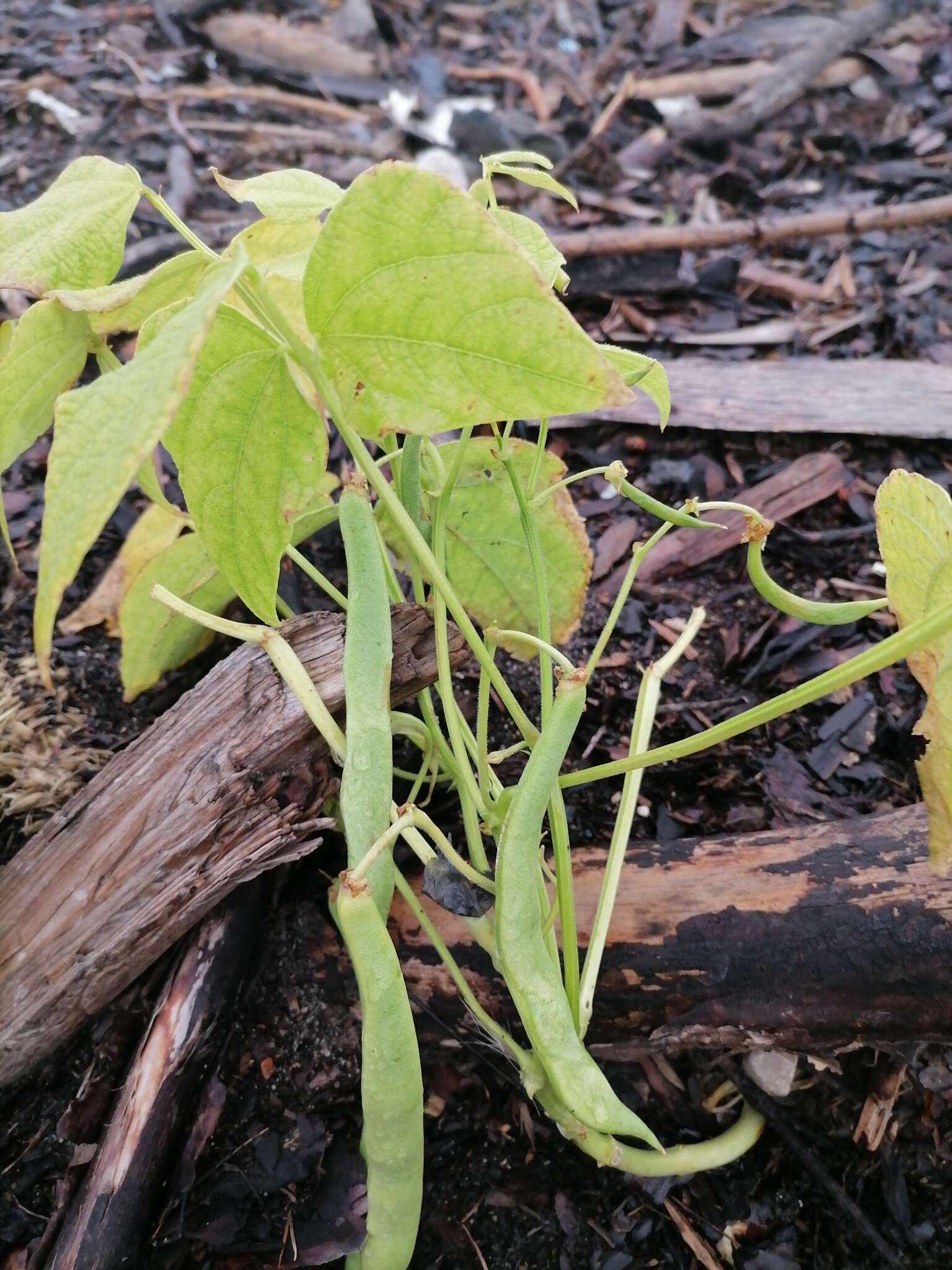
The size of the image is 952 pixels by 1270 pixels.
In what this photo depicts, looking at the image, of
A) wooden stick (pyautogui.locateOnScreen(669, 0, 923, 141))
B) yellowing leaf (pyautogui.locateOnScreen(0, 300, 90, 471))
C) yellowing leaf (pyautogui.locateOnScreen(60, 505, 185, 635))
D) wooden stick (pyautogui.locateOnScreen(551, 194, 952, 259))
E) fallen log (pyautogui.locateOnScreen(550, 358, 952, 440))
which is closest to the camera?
yellowing leaf (pyautogui.locateOnScreen(0, 300, 90, 471))

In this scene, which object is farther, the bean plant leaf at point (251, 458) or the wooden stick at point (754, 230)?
the wooden stick at point (754, 230)

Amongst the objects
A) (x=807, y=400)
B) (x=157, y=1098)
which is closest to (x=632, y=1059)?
(x=157, y=1098)

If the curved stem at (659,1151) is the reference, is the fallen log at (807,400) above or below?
above


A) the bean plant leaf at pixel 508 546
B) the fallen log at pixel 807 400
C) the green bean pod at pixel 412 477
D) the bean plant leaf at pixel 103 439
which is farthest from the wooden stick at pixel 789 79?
the bean plant leaf at pixel 103 439

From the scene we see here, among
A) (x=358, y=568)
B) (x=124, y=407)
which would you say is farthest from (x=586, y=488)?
(x=124, y=407)

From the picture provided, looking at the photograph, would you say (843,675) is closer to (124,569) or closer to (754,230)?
(124,569)

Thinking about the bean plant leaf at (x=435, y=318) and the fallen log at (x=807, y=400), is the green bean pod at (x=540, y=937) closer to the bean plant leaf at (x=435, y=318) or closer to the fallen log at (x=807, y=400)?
the bean plant leaf at (x=435, y=318)

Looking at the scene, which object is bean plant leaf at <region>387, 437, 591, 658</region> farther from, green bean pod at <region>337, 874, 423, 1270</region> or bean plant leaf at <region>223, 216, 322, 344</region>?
green bean pod at <region>337, 874, 423, 1270</region>

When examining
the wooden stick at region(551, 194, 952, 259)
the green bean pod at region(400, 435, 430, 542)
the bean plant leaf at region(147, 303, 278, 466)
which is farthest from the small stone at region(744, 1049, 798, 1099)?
the wooden stick at region(551, 194, 952, 259)
